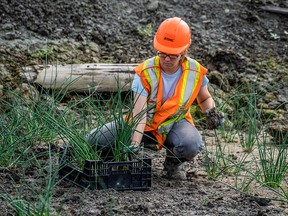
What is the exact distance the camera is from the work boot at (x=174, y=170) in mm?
5445

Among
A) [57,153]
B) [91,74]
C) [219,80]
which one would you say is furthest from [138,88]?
[219,80]

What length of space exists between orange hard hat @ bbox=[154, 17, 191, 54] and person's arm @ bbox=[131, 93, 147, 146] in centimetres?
36

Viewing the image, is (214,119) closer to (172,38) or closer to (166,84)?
(166,84)

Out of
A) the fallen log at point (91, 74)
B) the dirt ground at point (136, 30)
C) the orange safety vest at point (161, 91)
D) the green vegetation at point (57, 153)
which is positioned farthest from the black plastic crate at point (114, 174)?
the fallen log at point (91, 74)

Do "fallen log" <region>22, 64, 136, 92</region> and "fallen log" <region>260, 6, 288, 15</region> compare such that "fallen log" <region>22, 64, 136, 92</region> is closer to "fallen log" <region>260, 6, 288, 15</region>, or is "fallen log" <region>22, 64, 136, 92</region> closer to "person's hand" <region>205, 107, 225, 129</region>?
"person's hand" <region>205, 107, 225, 129</region>

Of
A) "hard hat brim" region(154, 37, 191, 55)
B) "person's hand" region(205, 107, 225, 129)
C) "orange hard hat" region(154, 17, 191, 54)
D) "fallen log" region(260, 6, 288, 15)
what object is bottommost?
"person's hand" region(205, 107, 225, 129)

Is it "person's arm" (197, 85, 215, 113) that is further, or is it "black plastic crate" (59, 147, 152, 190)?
"person's arm" (197, 85, 215, 113)

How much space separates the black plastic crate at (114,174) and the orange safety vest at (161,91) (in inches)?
17.1

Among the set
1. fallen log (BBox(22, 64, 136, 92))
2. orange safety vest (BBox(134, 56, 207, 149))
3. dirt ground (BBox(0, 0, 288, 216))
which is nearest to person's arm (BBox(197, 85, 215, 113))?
orange safety vest (BBox(134, 56, 207, 149))

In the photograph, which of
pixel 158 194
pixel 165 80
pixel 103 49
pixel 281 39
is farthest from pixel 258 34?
pixel 158 194

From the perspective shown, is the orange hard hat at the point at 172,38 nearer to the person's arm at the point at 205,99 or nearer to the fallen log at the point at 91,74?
the person's arm at the point at 205,99

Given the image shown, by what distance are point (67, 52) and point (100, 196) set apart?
11.5 ft

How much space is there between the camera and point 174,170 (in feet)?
17.9

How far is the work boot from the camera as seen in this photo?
5445mm
